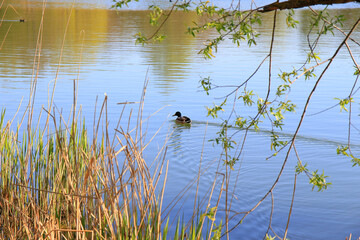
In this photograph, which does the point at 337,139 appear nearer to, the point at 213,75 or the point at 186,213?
the point at 186,213

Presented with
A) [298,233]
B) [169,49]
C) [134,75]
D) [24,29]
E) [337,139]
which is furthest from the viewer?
[24,29]

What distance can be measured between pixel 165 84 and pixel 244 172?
6.70m

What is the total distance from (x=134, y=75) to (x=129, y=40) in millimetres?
9311

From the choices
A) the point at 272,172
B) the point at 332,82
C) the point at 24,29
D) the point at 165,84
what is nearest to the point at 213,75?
the point at 165,84

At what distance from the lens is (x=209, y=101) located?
11.5m

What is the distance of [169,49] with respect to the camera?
805 inches

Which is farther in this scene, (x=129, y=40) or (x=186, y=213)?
(x=129, y=40)

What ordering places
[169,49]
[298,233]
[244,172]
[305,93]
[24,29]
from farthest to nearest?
[24,29]
[169,49]
[305,93]
[244,172]
[298,233]

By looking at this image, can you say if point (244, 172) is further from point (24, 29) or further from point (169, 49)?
point (24, 29)

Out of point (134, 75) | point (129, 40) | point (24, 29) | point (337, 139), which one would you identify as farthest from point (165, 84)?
point (24, 29)

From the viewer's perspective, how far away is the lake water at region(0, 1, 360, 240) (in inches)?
240

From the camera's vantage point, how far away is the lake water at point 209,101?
609 cm

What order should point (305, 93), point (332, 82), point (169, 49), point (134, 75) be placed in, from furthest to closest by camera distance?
point (169, 49) < point (134, 75) < point (332, 82) < point (305, 93)

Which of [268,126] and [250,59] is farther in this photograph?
[250,59]
